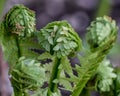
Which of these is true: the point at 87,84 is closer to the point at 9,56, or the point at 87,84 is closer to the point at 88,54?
the point at 88,54

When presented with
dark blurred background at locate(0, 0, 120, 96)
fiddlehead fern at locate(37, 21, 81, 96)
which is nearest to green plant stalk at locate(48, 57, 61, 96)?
fiddlehead fern at locate(37, 21, 81, 96)

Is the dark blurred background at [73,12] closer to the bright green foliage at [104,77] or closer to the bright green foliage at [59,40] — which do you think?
the bright green foliage at [104,77]

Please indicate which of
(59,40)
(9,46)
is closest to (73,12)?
(9,46)

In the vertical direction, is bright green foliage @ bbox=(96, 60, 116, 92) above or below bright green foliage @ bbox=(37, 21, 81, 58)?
below

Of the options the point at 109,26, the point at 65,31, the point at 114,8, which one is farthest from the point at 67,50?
the point at 114,8

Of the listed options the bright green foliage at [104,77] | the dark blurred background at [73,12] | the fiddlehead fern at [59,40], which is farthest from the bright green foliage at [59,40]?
the dark blurred background at [73,12]

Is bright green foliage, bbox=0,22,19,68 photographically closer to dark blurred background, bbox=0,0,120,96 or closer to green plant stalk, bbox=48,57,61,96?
green plant stalk, bbox=48,57,61,96
